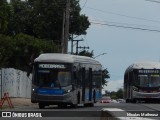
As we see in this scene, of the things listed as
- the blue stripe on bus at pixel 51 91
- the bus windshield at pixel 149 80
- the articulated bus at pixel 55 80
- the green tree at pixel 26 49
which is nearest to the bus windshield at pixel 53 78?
the articulated bus at pixel 55 80

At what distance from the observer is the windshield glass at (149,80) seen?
50.1m

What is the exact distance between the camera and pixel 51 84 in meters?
35.5

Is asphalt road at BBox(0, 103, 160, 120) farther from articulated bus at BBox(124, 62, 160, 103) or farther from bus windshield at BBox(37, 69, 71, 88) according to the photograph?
articulated bus at BBox(124, 62, 160, 103)

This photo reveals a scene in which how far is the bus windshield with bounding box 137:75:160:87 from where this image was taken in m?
50.1

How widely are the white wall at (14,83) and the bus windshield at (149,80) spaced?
10.6m

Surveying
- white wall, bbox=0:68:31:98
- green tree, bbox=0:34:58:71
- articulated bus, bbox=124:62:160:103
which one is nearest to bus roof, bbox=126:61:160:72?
articulated bus, bbox=124:62:160:103

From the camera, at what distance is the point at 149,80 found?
50156 millimetres

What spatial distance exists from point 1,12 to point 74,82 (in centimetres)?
612

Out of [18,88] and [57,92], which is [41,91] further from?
[18,88]

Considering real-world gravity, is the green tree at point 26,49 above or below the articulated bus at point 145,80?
above

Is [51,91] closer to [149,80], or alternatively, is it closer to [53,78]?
[53,78]

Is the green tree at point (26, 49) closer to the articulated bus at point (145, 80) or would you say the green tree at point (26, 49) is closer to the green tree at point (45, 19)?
the green tree at point (45, 19)

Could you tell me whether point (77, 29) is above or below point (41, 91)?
above

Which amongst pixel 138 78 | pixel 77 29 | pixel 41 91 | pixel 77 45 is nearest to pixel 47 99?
pixel 41 91
